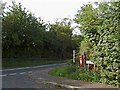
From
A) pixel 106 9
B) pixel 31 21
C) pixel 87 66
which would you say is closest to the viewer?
pixel 106 9

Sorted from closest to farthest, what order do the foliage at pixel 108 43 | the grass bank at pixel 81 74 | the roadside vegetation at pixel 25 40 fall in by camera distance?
the foliage at pixel 108 43
the grass bank at pixel 81 74
the roadside vegetation at pixel 25 40

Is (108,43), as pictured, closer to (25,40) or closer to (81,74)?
(81,74)

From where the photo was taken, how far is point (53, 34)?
59.9 meters

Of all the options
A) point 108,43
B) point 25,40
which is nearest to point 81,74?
point 108,43

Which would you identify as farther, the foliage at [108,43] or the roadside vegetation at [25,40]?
the roadside vegetation at [25,40]

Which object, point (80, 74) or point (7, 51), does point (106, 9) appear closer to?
point (80, 74)

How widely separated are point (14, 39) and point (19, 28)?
255 cm

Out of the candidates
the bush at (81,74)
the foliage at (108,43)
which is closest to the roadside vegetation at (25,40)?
the bush at (81,74)

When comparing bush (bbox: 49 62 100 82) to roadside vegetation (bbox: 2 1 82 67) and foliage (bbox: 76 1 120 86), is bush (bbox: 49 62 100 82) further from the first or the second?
roadside vegetation (bbox: 2 1 82 67)

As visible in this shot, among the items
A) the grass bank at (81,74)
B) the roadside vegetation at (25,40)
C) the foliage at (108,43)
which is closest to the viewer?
the foliage at (108,43)

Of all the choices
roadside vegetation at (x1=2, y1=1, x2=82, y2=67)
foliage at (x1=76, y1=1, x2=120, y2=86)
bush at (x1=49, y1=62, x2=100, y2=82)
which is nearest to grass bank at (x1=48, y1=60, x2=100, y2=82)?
bush at (x1=49, y1=62, x2=100, y2=82)

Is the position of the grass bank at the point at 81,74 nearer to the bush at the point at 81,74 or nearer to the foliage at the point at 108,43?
the bush at the point at 81,74

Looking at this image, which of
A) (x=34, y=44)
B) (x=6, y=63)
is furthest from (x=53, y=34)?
(x=6, y=63)

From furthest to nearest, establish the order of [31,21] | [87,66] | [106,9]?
[31,21] < [87,66] < [106,9]
